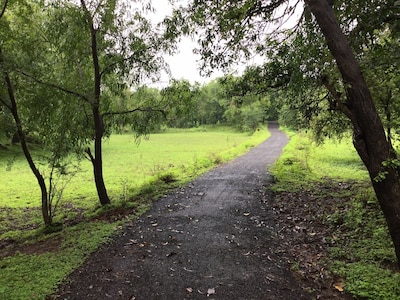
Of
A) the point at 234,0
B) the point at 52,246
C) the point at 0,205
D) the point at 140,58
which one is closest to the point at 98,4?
the point at 140,58

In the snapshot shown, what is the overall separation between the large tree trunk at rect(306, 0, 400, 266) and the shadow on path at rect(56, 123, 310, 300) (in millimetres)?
1756

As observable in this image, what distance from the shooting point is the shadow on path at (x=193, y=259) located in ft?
15.5

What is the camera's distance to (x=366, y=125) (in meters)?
4.06

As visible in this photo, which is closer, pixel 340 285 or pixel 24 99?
pixel 340 285

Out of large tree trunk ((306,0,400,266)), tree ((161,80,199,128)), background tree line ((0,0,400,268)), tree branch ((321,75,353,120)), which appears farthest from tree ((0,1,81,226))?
large tree trunk ((306,0,400,266))

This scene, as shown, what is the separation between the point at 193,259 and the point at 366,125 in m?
3.51

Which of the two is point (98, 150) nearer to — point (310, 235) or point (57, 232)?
point (57, 232)

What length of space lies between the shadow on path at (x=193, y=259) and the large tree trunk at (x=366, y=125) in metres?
1.76

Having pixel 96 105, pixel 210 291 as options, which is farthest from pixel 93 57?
pixel 210 291

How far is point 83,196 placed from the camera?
43.6 ft

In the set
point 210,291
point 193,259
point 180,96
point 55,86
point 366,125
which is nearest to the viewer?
point 366,125

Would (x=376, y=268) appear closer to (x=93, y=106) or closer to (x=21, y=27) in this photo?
(x=93, y=106)

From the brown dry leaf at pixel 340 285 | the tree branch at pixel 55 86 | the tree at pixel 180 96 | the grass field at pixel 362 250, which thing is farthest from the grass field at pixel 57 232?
the grass field at pixel 362 250

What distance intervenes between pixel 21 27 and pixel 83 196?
7.09m
